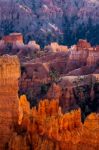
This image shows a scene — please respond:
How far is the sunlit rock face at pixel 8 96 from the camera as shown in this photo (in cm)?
2523

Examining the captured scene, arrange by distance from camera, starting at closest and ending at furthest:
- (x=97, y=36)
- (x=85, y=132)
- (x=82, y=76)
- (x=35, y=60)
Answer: (x=85, y=132) → (x=82, y=76) → (x=35, y=60) → (x=97, y=36)

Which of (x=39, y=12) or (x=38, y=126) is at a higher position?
(x=38, y=126)

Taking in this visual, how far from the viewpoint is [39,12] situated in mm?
110438

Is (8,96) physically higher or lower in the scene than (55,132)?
higher

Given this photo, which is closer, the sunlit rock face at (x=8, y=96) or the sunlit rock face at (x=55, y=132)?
the sunlit rock face at (x=55, y=132)

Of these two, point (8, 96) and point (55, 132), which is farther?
point (8, 96)

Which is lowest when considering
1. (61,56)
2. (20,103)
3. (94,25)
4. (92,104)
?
(94,25)

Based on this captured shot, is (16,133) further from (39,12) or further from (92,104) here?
(39,12)

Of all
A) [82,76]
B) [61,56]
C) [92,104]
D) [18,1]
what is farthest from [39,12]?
[92,104]

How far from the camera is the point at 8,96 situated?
25.4 metres

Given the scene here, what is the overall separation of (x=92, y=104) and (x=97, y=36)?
5335cm

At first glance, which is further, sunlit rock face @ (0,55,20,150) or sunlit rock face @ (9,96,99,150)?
sunlit rock face @ (0,55,20,150)

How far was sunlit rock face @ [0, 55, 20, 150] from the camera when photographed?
2523 centimetres

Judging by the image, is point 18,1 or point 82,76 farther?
point 18,1
